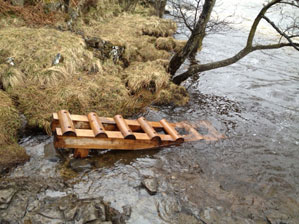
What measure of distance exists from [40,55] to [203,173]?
503 cm

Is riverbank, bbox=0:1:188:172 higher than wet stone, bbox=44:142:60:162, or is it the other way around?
riverbank, bbox=0:1:188:172

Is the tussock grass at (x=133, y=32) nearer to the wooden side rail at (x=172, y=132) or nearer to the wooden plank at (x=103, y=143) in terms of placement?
the wooden side rail at (x=172, y=132)

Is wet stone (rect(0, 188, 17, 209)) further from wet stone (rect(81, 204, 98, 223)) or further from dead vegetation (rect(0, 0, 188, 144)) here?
dead vegetation (rect(0, 0, 188, 144))

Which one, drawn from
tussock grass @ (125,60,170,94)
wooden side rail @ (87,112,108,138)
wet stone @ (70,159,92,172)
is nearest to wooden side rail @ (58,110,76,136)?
wooden side rail @ (87,112,108,138)

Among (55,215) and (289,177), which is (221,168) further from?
(55,215)

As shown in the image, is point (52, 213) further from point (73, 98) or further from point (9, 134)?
point (73, 98)

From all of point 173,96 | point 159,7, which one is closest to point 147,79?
point 173,96

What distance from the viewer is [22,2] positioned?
28.5 ft

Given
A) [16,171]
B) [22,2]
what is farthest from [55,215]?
[22,2]

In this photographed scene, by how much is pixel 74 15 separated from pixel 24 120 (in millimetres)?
6139

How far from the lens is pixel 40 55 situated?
6332 mm

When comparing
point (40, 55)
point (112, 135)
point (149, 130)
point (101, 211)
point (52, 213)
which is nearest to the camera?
point (52, 213)

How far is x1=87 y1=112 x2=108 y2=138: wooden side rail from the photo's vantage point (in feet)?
14.3

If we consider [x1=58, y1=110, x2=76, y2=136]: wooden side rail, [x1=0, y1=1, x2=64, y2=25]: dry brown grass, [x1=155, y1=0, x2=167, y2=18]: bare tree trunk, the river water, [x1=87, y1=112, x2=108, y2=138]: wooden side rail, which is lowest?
the river water
